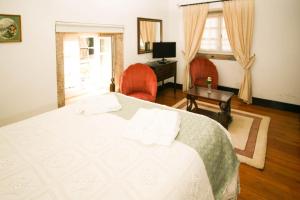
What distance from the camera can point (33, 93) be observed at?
321 cm

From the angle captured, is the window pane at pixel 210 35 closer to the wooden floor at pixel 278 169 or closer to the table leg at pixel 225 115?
the table leg at pixel 225 115

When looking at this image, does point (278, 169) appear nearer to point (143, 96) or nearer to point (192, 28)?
point (143, 96)

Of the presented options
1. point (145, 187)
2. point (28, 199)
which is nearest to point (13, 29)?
point (28, 199)

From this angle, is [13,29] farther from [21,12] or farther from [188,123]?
[188,123]

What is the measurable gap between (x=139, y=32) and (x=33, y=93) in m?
2.65

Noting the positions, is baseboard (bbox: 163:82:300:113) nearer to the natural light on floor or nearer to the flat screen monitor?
the flat screen monitor

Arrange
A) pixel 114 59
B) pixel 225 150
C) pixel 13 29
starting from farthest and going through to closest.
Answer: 1. pixel 114 59
2. pixel 13 29
3. pixel 225 150

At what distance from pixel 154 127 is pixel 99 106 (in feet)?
2.54

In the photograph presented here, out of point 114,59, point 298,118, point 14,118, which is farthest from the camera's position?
point 114,59

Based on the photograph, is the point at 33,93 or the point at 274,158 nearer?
the point at 274,158

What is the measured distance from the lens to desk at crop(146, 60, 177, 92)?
16.2ft

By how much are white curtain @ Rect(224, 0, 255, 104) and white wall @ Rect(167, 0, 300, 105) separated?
0.46ft

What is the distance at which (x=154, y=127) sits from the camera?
6.30 feet

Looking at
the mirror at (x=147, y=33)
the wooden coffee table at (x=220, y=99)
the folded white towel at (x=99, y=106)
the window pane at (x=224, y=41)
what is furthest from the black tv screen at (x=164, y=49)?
→ the folded white towel at (x=99, y=106)
